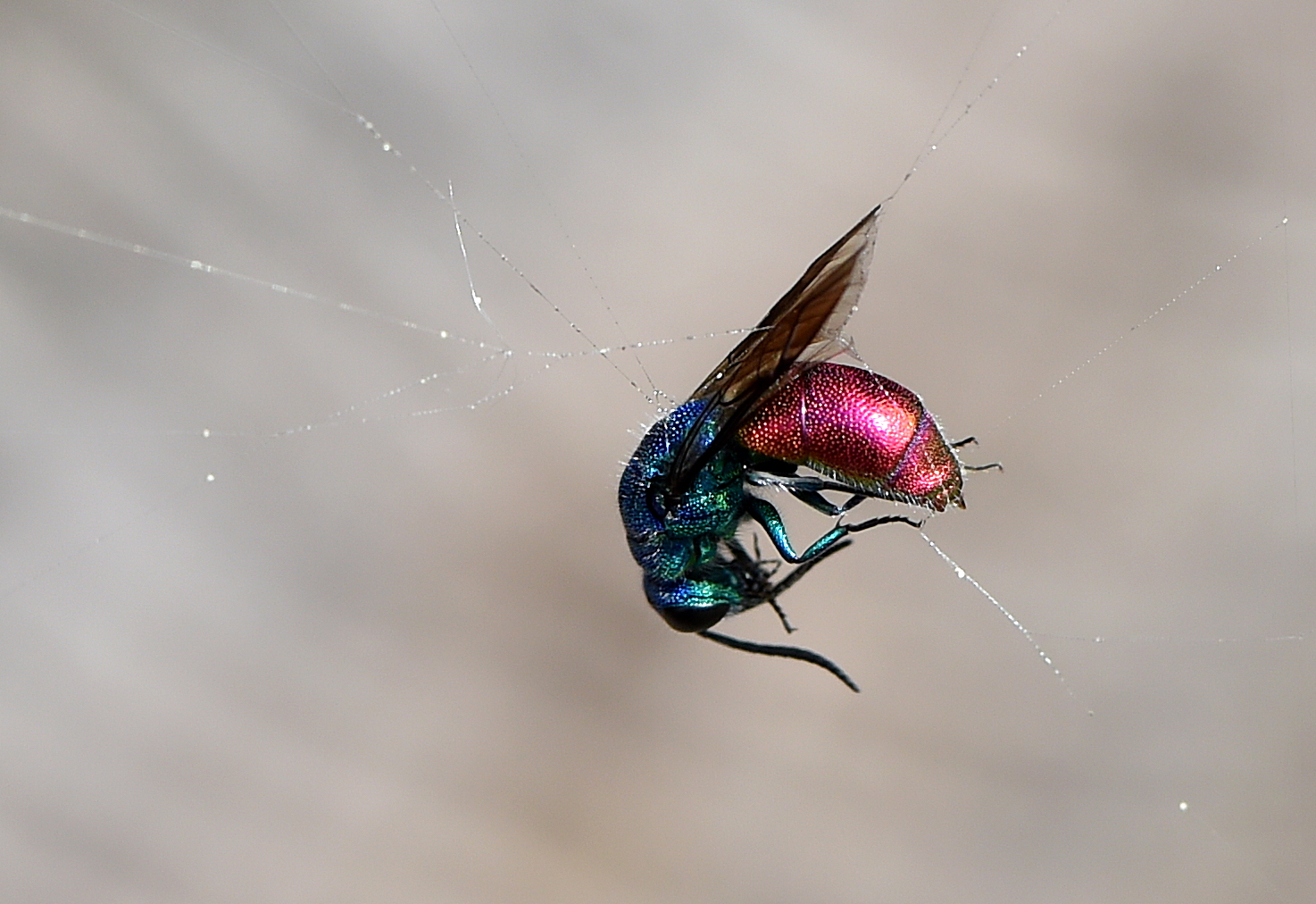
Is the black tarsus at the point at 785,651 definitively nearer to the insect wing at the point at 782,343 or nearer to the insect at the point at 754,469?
the insect at the point at 754,469

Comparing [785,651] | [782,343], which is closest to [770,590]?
[785,651]

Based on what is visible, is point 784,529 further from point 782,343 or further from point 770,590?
point 782,343

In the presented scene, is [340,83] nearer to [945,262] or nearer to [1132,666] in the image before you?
[945,262]

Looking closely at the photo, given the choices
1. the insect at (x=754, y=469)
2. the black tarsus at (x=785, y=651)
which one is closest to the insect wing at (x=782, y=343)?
the insect at (x=754, y=469)

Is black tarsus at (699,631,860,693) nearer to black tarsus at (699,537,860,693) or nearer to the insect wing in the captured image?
black tarsus at (699,537,860,693)

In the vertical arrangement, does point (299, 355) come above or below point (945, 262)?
below

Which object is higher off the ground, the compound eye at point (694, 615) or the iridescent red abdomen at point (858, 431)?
the iridescent red abdomen at point (858, 431)

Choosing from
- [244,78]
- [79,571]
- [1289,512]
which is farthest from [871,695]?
[244,78]

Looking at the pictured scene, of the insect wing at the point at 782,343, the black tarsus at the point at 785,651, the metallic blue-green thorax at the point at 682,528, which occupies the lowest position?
the black tarsus at the point at 785,651
